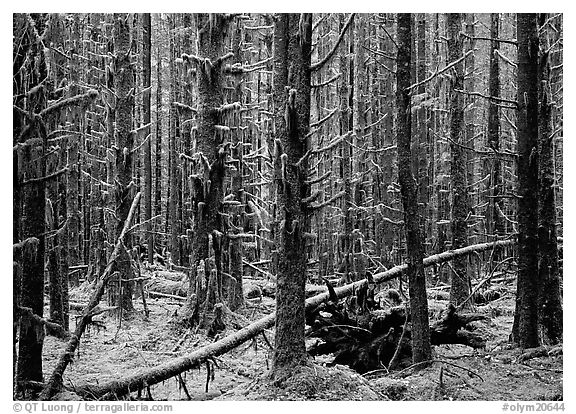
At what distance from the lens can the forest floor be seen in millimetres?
5824

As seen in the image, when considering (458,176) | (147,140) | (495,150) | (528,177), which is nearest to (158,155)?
(147,140)

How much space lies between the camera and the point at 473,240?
255 inches

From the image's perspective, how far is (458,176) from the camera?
6.42 meters

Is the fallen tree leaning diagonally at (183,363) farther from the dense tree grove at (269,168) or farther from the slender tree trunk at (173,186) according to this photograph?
the slender tree trunk at (173,186)

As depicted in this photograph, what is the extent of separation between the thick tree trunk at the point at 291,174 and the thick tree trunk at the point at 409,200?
0.94 metres

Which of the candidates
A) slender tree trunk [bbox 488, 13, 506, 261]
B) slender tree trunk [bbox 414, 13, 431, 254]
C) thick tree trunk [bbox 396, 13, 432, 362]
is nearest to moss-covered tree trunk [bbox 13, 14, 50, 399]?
thick tree trunk [bbox 396, 13, 432, 362]

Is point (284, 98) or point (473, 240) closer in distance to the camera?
point (284, 98)

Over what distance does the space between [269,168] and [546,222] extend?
Result: 285 centimetres

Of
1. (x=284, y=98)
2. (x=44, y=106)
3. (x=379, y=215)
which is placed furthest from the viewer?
(x=379, y=215)

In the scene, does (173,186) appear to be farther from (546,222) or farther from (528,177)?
(546,222)

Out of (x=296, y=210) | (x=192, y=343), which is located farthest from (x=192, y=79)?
(x=192, y=343)

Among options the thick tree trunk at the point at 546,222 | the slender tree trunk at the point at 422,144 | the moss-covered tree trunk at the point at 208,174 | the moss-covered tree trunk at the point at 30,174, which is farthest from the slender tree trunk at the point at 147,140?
the thick tree trunk at the point at 546,222
